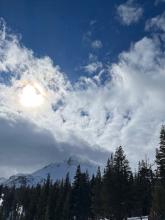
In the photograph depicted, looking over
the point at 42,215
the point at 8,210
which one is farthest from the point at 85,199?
the point at 8,210

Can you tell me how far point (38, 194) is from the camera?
11225 cm

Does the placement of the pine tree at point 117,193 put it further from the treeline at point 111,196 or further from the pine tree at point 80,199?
the pine tree at point 80,199

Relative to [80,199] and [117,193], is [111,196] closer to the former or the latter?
[117,193]

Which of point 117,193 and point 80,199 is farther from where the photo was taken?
point 80,199

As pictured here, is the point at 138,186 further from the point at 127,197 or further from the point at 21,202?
the point at 21,202

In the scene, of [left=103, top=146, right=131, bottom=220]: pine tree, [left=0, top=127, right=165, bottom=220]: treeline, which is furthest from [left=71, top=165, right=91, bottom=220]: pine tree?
[left=103, top=146, right=131, bottom=220]: pine tree

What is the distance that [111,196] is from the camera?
67062 millimetres

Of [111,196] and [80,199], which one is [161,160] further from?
[80,199]

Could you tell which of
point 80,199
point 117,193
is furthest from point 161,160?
point 80,199

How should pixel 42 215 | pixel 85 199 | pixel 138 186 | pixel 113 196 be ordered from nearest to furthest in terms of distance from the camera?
pixel 113 196 → pixel 138 186 → pixel 85 199 → pixel 42 215

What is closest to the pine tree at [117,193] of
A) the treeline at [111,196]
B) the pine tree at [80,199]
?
the treeline at [111,196]

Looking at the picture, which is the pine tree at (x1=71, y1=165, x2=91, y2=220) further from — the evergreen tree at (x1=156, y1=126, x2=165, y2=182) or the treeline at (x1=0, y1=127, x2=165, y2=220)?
the evergreen tree at (x1=156, y1=126, x2=165, y2=182)

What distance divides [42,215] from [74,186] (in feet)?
45.3

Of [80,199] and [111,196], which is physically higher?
[80,199]
